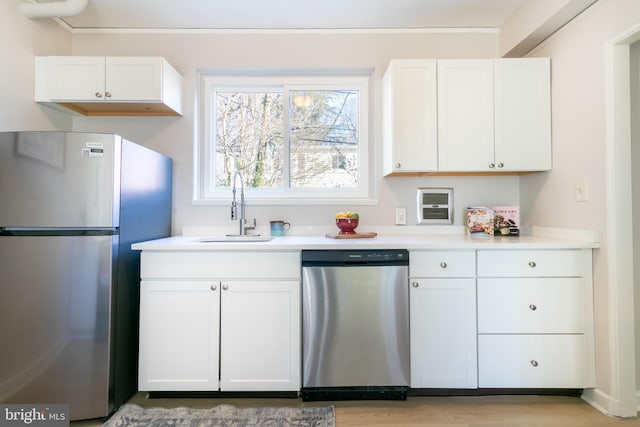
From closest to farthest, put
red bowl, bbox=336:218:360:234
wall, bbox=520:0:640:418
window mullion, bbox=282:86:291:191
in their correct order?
wall, bbox=520:0:640:418 < red bowl, bbox=336:218:360:234 < window mullion, bbox=282:86:291:191

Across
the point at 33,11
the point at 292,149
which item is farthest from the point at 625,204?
the point at 33,11

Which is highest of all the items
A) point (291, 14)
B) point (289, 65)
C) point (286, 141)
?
point (291, 14)

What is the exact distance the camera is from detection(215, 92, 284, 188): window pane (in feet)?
8.77

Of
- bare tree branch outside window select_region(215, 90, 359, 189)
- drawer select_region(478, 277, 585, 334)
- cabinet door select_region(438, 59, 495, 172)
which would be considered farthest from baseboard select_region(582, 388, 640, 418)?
bare tree branch outside window select_region(215, 90, 359, 189)

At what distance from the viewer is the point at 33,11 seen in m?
2.11

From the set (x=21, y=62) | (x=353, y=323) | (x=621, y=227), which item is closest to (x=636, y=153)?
(x=621, y=227)

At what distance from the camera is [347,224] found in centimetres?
234

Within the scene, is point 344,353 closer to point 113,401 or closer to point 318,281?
point 318,281

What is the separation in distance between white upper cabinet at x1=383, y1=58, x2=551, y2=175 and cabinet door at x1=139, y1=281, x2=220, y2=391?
1455 millimetres

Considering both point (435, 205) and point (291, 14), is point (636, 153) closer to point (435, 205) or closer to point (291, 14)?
point (435, 205)

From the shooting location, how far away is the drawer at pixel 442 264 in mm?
1893

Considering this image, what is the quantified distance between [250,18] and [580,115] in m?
2.19

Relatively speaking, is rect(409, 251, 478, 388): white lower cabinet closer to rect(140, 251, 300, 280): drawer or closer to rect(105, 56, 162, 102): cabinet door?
rect(140, 251, 300, 280): drawer

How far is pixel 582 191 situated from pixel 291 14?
2.14 metres
